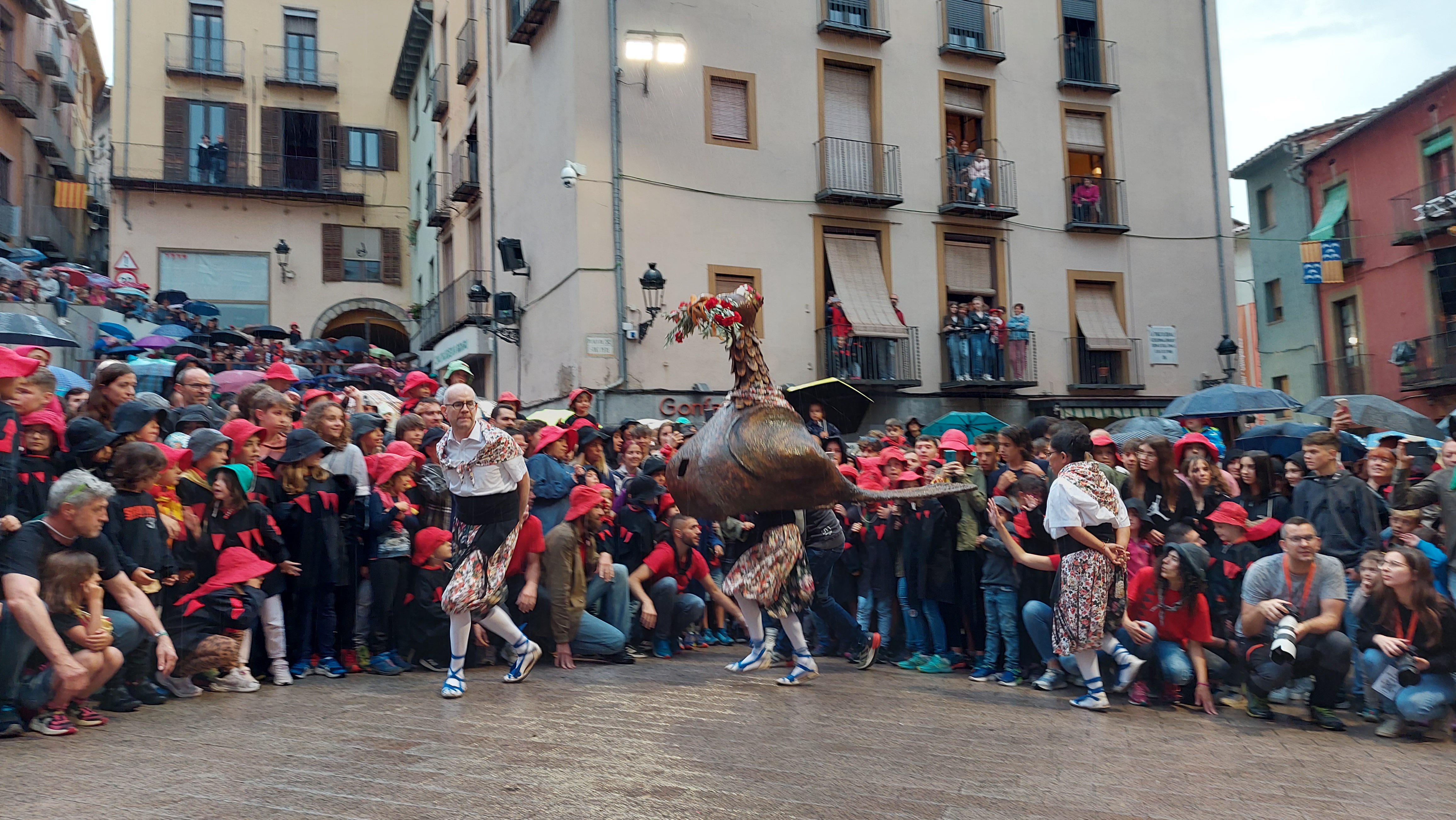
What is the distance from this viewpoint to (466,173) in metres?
23.0

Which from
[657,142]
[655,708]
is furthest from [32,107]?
[655,708]

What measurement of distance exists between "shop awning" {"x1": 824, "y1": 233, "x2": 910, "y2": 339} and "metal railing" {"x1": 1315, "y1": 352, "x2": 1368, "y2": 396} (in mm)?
14777

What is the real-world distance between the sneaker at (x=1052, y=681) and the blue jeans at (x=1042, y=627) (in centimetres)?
6

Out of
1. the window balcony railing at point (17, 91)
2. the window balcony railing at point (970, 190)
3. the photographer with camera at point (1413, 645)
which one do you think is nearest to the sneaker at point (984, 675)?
the photographer with camera at point (1413, 645)

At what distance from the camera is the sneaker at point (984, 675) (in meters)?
7.98

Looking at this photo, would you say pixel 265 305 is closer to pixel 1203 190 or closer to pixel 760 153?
pixel 760 153

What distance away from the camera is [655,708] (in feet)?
21.0

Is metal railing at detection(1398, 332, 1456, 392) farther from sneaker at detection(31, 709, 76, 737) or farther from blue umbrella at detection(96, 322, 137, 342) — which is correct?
sneaker at detection(31, 709, 76, 737)

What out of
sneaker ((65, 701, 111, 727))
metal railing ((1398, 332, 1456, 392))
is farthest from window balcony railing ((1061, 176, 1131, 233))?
sneaker ((65, 701, 111, 727))

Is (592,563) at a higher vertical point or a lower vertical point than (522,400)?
lower

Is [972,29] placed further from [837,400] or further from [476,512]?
[476,512]

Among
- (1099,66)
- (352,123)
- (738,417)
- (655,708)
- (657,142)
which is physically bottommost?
(655,708)

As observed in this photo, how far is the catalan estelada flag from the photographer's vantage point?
28.4 meters

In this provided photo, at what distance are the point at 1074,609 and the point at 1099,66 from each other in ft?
→ 57.5
